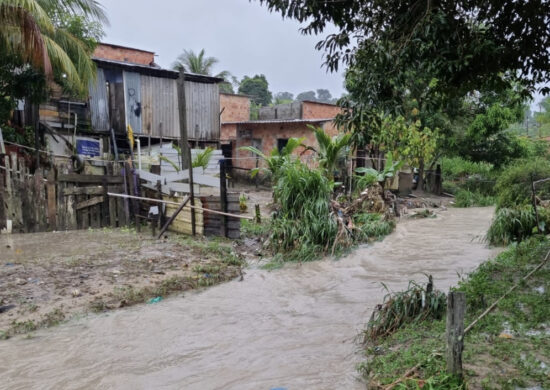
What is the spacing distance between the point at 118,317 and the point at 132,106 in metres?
12.9

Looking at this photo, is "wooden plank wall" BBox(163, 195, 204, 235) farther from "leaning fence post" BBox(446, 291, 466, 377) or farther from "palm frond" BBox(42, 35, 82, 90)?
"leaning fence post" BBox(446, 291, 466, 377)

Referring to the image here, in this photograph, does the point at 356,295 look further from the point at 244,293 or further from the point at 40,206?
the point at 40,206

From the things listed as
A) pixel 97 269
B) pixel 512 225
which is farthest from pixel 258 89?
pixel 97 269

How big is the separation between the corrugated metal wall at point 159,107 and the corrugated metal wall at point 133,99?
0.16 metres

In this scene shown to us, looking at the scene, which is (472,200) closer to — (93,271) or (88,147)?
(88,147)

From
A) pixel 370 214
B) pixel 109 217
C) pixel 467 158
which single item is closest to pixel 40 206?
pixel 109 217

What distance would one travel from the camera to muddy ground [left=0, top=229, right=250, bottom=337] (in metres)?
5.54

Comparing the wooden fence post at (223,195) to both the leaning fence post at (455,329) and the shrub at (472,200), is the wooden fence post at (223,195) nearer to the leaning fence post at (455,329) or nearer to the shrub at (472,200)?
the leaning fence post at (455,329)

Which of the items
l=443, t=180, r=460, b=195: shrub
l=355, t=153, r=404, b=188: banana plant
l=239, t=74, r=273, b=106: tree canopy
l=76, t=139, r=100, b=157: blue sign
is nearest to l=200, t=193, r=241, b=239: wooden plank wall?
l=355, t=153, r=404, b=188: banana plant

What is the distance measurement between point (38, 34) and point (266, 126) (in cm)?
1375

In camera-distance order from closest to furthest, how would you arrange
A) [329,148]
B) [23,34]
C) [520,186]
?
[23,34], [520,186], [329,148]

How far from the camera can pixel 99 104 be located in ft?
54.2

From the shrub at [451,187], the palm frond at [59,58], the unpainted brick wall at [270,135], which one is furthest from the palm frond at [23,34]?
the shrub at [451,187]

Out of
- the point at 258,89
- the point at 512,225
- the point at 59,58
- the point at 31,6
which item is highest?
the point at 258,89
